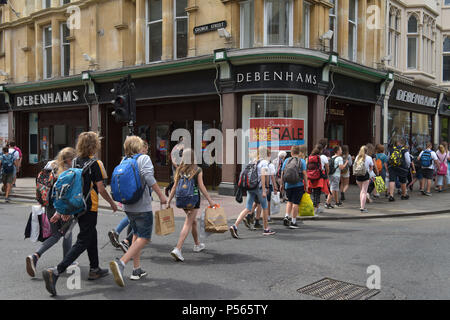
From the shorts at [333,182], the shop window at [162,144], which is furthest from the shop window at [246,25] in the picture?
the shorts at [333,182]

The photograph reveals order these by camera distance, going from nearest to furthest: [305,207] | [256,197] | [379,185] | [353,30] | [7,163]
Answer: [256,197], [305,207], [379,185], [7,163], [353,30]

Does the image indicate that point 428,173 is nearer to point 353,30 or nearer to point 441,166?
point 441,166

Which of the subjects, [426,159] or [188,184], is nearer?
[188,184]

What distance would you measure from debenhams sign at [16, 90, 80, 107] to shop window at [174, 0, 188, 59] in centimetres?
546

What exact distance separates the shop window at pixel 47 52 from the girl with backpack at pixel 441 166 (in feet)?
56.8

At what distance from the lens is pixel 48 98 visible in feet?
63.3

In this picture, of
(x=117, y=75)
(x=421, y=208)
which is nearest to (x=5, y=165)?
(x=117, y=75)

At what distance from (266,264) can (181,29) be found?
1180cm

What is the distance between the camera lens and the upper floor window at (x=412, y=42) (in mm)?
19109

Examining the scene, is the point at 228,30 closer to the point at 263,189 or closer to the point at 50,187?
the point at 263,189

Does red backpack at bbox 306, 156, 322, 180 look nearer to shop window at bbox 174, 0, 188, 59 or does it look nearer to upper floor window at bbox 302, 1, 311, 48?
upper floor window at bbox 302, 1, 311, 48

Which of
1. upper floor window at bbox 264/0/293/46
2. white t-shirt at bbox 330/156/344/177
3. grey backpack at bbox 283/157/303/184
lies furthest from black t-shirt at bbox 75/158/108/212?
upper floor window at bbox 264/0/293/46

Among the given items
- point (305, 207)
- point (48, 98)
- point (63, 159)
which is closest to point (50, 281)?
point (63, 159)

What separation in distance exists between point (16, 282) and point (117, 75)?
12.5 metres
